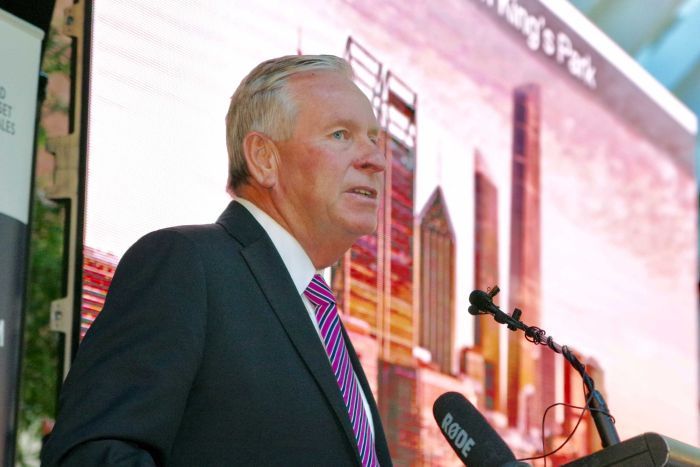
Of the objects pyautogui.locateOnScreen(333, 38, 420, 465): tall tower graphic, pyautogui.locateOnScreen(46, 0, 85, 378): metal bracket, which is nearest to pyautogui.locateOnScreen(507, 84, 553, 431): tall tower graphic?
pyautogui.locateOnScreen(333, 38, 420, 465): tall tower graphic

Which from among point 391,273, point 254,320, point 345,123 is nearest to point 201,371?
point 254,320

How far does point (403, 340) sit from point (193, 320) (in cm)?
154

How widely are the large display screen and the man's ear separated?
519 mm

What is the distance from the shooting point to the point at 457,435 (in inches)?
63.9

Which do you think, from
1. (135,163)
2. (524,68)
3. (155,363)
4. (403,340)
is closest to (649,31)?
(524,68)

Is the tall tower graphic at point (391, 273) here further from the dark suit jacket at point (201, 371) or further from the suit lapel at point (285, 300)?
the dark suit jacket at point (201, 371)

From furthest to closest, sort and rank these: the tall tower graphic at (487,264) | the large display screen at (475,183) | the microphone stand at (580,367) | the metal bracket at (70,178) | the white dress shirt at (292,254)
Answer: the tall tower graphic at (487,264), the large display screen at (475,183), the metal bracket at (70,178), the white dress shirt at (292,254), the microphone stand at (580,367)

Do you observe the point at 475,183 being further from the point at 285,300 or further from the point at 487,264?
the point at 285,300

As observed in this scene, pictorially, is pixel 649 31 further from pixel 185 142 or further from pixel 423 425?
pixel 185 142

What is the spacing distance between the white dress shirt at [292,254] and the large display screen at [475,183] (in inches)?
22.2

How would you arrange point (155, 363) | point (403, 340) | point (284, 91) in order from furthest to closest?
point (403, 340) → point (284, 91) → point (155, 363)

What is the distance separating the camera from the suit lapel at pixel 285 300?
1.73 m

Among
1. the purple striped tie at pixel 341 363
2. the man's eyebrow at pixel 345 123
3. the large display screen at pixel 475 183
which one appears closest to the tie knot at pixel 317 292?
the purple striped tie at pixel 341 363

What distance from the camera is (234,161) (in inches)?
79.0
